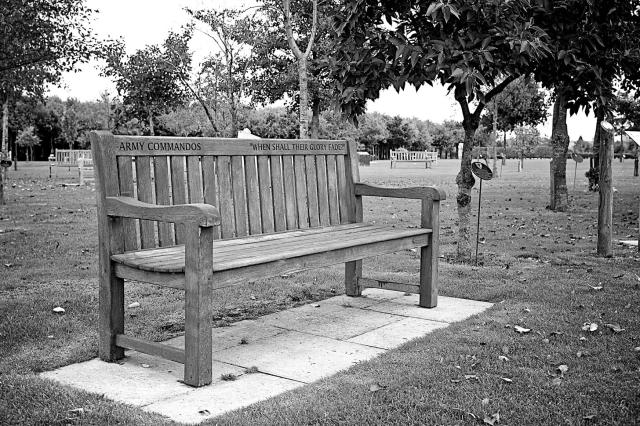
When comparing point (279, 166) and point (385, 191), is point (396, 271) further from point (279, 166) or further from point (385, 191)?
point (279, 166)

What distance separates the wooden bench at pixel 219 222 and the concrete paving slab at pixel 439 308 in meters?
0.13

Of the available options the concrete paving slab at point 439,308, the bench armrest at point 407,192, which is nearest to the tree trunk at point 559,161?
the concrete paving slab at point 439,308

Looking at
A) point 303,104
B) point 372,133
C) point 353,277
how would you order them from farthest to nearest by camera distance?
point 372,133 → point 303,104 → point 353,277

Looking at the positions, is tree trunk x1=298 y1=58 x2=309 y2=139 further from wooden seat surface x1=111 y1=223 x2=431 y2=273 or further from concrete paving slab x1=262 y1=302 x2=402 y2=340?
concrete paving slab x1=262 y1=302 x2=402 y2=340

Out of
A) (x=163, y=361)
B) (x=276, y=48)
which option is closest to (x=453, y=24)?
(x=163, y=361)

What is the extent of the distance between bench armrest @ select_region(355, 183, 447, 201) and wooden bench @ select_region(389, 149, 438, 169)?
130 ft

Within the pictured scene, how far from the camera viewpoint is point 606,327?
4922mm

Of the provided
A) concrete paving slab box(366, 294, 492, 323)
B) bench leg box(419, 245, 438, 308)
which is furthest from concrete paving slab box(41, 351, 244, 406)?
bench leg box(419, 245, 438, 308)

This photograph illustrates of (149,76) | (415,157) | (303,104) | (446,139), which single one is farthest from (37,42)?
(446,139)

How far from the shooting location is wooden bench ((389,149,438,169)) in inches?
1853

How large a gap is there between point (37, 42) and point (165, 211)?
1248cm

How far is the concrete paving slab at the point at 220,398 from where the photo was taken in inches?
133

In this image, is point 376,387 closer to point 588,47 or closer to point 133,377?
point 133,377

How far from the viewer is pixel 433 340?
4707mm
